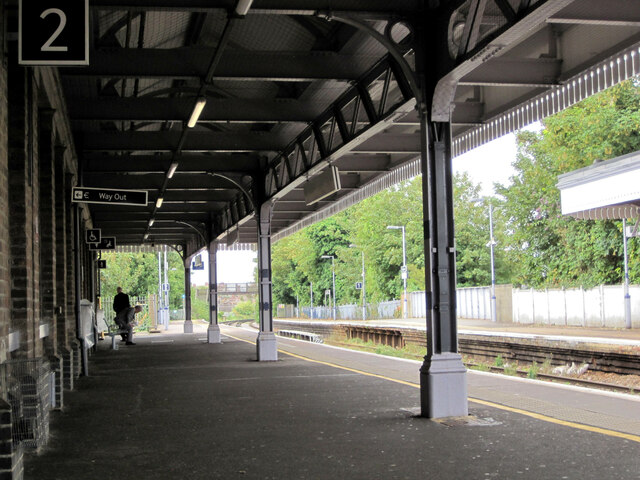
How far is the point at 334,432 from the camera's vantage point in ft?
26.9

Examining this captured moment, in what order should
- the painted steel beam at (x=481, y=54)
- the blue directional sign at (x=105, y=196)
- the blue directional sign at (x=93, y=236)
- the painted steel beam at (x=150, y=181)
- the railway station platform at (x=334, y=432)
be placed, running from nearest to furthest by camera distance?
the railway station platform at (x=334, y=432), the painted steel beam at (x=481, y=54), the blue directional sign at (x=105, y=196), the painted steel beam at (x=150, y=181), the blue directional sign at (x=93, y=236)

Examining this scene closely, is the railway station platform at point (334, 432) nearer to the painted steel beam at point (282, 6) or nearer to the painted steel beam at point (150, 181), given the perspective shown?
the painted steel beam at point (282, 6)

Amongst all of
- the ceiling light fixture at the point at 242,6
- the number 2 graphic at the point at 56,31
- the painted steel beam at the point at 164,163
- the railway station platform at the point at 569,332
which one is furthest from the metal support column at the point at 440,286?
the railway station platform at the point at 569,332

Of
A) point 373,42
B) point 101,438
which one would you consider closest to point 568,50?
point 373,42

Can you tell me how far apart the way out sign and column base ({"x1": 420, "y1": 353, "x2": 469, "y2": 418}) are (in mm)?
5066

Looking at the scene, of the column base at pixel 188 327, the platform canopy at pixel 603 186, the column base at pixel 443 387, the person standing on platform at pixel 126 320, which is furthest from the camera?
the column base at pixel 188 327

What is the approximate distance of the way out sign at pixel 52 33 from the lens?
6.52 metres

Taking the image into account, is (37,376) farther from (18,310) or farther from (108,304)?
(108,304)

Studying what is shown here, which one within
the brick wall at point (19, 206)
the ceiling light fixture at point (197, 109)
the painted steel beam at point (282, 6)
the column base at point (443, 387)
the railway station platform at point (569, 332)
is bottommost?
the railway station platform at point (569, 332)

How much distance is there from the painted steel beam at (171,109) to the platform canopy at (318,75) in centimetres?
2

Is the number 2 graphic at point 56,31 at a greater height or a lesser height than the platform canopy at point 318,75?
lesser

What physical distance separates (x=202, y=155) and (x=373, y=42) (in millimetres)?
8295

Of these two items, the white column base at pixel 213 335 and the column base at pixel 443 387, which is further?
the white column base at pixel 213 335

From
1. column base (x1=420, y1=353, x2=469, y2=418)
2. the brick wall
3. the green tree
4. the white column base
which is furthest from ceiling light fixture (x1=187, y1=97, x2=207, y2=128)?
the green tree
